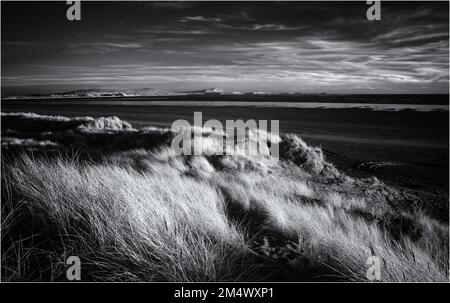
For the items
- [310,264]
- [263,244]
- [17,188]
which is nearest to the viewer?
[310,264]

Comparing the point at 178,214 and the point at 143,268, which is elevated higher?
the point at 178,214

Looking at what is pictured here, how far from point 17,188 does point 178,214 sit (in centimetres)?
210

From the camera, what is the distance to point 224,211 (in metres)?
3.91

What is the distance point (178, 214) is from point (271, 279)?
1197 millimetres

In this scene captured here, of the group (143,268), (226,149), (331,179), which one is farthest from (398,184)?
(143,268)

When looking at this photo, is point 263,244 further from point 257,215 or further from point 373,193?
point 373,193

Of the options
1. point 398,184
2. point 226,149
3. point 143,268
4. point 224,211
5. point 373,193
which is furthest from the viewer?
point 226,149

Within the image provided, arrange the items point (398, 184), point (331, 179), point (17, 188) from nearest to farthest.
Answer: point (17, 188), point (331, 179), point (398, 184)

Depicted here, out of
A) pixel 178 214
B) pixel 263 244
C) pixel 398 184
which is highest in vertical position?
pixel 178 214

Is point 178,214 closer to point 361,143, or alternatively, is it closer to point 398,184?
point 398,184

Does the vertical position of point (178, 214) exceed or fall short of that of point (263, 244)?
it exceeds it

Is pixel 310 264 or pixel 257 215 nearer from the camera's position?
pixel 310 264
